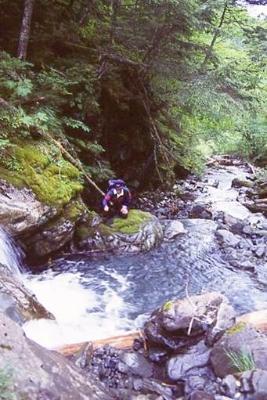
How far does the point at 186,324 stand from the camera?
230 inches

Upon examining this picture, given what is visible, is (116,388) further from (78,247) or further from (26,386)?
(78,247)

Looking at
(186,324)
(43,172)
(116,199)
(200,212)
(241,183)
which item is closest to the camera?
(186,324)

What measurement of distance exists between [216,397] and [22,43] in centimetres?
837

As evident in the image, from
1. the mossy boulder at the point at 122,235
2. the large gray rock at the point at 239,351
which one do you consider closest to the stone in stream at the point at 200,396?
the large gray rock at the point at 239,351

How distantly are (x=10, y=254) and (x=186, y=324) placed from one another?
3.54 metres

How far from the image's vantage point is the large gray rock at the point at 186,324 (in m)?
5.81

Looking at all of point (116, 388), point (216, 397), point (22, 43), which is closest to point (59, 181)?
point (22, 43)

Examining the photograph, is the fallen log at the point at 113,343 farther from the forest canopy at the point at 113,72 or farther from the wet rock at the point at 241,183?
the wet rock at the point at 241,183

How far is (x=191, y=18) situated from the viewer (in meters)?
10.0

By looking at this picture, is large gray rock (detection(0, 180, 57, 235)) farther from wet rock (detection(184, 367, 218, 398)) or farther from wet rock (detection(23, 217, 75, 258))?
Result: wet rock (detection(184, 367, 218, 398))

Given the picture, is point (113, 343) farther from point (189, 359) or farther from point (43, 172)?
point (43, 172)

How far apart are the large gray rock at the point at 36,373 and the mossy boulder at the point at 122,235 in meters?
4.99

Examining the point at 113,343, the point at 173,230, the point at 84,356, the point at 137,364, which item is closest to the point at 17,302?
the point at 84,356

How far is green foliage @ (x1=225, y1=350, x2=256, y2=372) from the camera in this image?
482cm
